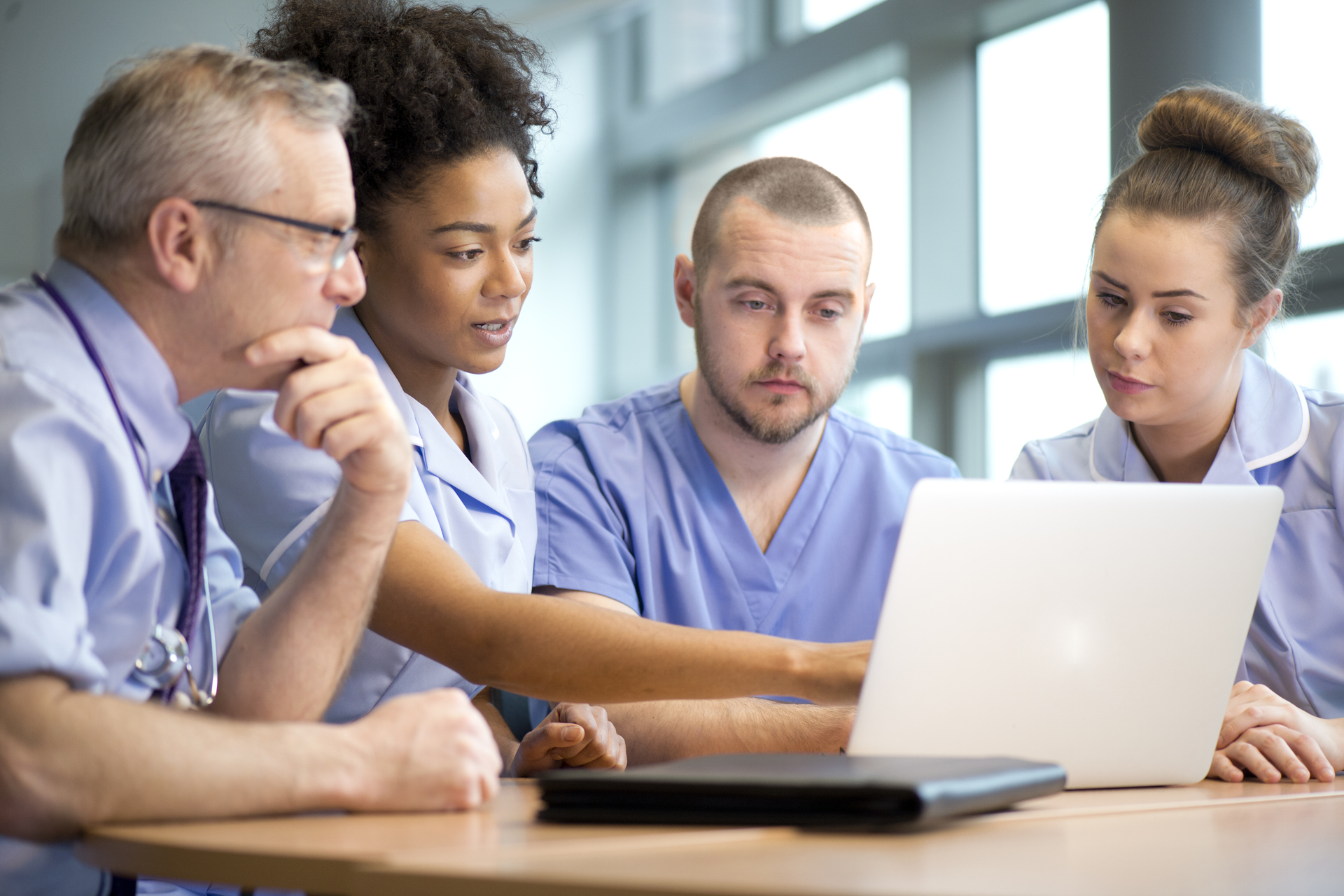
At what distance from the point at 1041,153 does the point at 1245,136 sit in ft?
7.69

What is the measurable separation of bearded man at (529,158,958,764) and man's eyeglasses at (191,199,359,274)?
2.53 feet

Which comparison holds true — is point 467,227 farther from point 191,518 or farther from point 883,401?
point 883,401

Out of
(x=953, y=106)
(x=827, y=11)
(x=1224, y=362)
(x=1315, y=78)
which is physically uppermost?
(x=827, y=11)

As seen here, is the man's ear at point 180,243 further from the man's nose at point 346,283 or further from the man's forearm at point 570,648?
the man's forearm at point 570,648

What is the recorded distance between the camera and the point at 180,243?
1004 mm

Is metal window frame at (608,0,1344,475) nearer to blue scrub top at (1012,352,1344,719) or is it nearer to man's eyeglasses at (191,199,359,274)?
blue scrub top at (1012,352,1344,719)

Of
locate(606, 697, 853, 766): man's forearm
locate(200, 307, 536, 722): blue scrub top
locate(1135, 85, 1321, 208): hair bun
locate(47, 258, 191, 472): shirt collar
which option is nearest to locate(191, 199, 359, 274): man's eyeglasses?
locate(47, 258, 191, 472): shirt collar

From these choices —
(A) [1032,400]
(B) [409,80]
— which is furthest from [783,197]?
(A) [1032,400]

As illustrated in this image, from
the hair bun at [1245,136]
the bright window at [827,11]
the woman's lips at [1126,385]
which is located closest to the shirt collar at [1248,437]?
the woman's lips at [1126,385]

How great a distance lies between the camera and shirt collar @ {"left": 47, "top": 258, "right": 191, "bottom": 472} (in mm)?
979

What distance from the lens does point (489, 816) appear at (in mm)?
854

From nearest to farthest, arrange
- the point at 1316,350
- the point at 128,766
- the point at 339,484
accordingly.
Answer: the point at 128,766, the point at 339,484, the point at 1316,350

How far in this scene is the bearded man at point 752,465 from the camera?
1831 millimetres

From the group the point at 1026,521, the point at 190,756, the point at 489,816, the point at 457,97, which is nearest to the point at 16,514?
the point at 190,756
